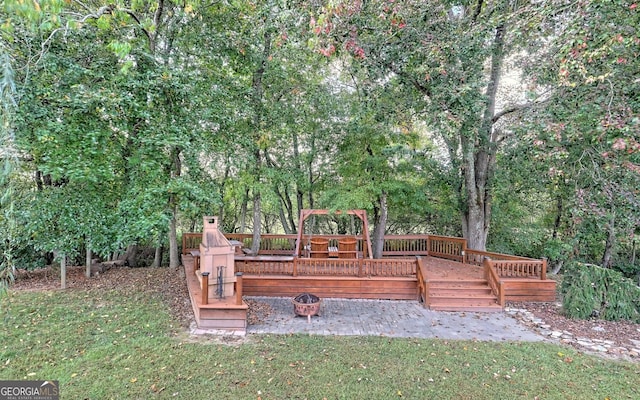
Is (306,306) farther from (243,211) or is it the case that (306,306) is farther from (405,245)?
(243,211)

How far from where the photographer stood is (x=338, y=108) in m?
9.80

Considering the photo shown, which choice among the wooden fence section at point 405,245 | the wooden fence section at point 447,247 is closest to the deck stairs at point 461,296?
the wooden fence section at point 447,247

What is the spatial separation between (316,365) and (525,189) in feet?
26.9

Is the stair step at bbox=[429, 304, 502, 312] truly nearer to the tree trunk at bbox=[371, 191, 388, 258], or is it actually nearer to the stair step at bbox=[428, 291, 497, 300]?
the stair step at bbox=[428, 291, 497, 300]

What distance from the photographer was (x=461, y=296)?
265 inches

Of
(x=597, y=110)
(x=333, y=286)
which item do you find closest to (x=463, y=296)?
(x=333, y=286)

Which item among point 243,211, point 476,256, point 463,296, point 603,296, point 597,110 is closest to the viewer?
point 597,110

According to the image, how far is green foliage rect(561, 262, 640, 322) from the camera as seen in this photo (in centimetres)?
592

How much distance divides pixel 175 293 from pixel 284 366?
433 centimetres

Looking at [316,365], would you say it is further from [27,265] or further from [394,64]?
[27,265]

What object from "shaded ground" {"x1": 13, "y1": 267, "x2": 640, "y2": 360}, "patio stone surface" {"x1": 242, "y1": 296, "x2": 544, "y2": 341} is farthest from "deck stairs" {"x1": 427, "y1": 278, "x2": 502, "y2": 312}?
"shaded ground" {"x1": 13, "y1": 267, "x2": 640, "y2": 360}

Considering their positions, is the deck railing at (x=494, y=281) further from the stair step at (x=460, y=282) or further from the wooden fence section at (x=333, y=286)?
the wooden fence section at (x=333, y=286)

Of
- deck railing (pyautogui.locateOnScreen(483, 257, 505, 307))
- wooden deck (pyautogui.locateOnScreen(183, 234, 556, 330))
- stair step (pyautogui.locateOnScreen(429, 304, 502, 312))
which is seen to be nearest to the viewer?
stair step (pyautogui.locateOnScreen(429, 304, 502, 312))

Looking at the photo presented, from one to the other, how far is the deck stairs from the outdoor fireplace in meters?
4.51
